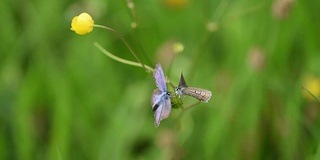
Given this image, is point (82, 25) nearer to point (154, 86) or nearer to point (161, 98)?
point (161, 98)

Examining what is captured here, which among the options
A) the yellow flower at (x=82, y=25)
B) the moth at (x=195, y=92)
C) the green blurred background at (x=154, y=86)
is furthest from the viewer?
the green blurred background at (x=154, y=86)

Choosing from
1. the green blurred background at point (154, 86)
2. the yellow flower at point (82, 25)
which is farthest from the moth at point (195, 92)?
the green blurred background at point (154, 86)

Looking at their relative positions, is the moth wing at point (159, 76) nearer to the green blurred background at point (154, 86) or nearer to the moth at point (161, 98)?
the moth at point (161, 98)

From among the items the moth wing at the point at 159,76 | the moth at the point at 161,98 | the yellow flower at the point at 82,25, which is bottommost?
the moth at the point at 161,98

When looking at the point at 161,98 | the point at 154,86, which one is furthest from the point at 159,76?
the point at 154,86

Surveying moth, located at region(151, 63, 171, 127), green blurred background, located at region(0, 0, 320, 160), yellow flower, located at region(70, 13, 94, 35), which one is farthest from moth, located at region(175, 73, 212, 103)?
green blurred background, located at region(0, 0, 320, 160)

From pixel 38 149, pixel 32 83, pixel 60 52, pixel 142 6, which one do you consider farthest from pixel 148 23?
pixel 38 149

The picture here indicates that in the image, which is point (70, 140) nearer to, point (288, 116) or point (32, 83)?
point (32, 83)

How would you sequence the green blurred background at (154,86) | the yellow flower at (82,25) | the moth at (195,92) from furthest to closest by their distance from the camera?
1. the green blurred background at (154,86)
2. the yellow flower at (82,25)
3. the moth at (195,92)
